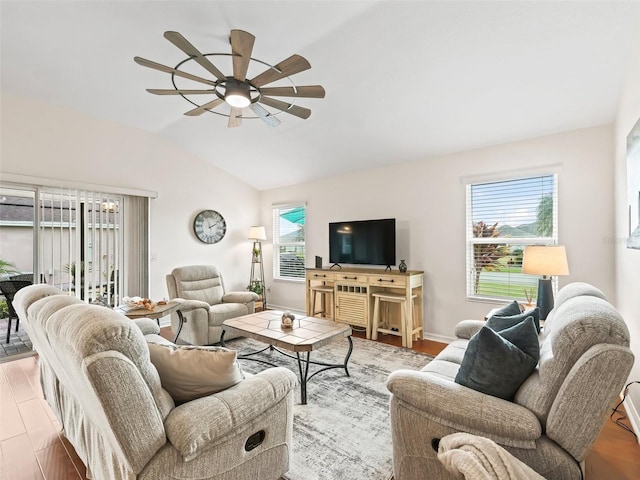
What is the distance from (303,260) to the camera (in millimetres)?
5719

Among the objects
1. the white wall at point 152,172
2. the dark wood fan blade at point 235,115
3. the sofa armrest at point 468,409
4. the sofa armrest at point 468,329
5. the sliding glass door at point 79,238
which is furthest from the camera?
the sliding glass door at point 79,238

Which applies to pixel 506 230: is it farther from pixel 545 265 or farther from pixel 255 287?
pixel 255 287

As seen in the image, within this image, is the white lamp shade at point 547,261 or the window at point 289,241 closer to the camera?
the white lamp shade at point 547,261

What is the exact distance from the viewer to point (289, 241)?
19.5 ft

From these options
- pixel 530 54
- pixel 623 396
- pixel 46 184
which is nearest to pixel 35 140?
pixel 46 184

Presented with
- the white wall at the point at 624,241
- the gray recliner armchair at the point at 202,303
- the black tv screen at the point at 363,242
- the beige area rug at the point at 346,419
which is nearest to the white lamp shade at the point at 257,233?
the gray recliner armchair at the point at 202,303

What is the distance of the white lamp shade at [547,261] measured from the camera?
266 cm

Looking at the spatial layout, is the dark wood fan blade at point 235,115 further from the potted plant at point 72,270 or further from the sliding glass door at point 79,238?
the potted plant at point 72,270

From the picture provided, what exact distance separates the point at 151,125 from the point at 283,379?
4.24 meters

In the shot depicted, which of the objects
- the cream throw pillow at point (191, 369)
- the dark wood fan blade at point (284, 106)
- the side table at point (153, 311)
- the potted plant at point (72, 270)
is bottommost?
the side table at point (153, 311)

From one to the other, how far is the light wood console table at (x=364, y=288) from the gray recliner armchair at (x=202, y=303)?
46.6 inches

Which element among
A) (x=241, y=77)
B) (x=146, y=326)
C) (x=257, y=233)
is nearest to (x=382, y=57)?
(x=241, y=77)

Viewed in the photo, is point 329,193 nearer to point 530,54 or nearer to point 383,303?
point 383,303

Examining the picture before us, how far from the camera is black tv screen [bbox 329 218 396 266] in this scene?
429cm
